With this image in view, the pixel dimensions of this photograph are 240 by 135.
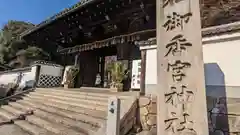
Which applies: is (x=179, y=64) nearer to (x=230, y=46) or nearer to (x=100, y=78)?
(x=230, y=46)

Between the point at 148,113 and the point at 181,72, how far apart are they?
50.1 inches

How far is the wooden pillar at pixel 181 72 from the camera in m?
2.64

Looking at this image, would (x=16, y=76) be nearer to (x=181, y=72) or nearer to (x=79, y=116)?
(x=79, y=116)

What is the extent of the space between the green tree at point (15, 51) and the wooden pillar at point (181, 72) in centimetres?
1758

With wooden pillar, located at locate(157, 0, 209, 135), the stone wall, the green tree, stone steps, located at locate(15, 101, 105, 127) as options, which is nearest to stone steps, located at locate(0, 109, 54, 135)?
stone steps, located at locate(15, 101, 105, 127)

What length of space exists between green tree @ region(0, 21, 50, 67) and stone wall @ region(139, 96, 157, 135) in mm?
16967

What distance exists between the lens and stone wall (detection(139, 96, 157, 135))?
3.54 metres

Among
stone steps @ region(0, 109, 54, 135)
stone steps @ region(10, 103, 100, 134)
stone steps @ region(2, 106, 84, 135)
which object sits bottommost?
stone steps @ region(0, 109, 54, 135)

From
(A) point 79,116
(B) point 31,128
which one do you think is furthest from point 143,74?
(B) point 31,128

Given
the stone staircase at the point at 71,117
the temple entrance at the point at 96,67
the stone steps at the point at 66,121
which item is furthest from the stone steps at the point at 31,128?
the temple entrance at the point at 96,67

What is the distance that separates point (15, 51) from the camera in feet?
65.4

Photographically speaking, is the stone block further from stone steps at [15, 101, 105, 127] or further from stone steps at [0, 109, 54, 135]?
stone steps at [0, 109, 54, 135]

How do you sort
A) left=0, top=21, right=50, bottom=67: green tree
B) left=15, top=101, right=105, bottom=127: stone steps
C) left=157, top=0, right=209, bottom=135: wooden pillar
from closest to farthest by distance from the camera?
1. left=157, top=0, right=209, bottom=135: wooden pillar
2. left=15, top=101, right=105, bottom=127: stone steps
3. left=0, top=21, right=50, bottom=67: green tree

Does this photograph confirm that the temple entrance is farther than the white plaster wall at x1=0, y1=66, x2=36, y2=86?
No
